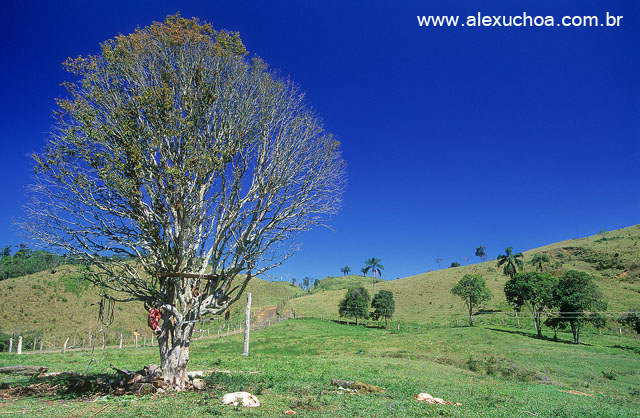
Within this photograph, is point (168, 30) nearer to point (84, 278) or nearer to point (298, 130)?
point (298, 130)

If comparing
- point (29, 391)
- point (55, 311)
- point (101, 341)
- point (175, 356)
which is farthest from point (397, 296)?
point (29, 391)

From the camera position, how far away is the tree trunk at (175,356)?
11.5 m

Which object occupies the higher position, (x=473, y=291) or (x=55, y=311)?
(x=473, y=291)

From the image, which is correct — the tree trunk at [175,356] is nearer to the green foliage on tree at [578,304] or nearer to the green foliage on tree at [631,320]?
the green foliage on tree at [578,304]

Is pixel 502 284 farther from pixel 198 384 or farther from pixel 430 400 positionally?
pixel 198 384

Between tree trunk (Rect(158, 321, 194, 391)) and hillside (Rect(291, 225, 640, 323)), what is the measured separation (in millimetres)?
51976

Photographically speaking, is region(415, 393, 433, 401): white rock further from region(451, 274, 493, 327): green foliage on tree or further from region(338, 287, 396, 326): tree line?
region(338, 287, 396, 326): tree line

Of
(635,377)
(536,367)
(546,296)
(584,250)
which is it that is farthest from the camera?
(584,250)

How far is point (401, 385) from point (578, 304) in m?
36.6

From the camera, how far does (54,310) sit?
48562 millimetres

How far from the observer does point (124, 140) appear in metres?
11.4

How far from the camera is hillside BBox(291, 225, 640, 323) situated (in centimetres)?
5878

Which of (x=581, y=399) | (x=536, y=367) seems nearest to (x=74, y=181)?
(x=581, y=399)

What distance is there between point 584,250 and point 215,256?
340ft
